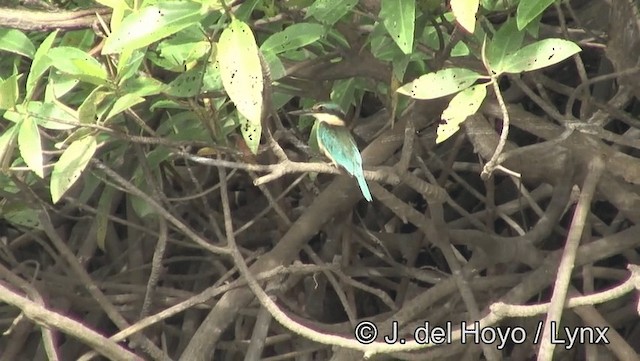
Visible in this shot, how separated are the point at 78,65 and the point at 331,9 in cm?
28

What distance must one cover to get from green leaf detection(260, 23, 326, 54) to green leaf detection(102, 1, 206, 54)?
0.14m

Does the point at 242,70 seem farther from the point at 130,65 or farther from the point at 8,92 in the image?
the point at 8,92

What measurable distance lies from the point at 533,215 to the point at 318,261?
1.33 ft

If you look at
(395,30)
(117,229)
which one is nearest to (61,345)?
(117,229)

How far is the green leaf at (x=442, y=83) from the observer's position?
88 centimetres

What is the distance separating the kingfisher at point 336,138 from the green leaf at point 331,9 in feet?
0.68

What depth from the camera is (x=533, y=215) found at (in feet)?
4.93

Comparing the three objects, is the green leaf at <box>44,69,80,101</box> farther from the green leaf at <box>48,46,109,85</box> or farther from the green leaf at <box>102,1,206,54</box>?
the green leaf at <box>102,1,206,54</box>

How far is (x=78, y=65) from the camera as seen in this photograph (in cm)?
94

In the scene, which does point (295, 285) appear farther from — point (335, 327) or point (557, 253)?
point (557, 253)

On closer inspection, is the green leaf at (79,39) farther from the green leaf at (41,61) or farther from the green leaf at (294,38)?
the green leaf at (294,38)

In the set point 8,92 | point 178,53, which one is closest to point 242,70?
point 178,53

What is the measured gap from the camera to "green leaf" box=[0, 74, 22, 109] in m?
0.97

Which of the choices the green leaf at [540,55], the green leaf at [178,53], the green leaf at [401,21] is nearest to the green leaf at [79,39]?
the green leaf at [178,53]
